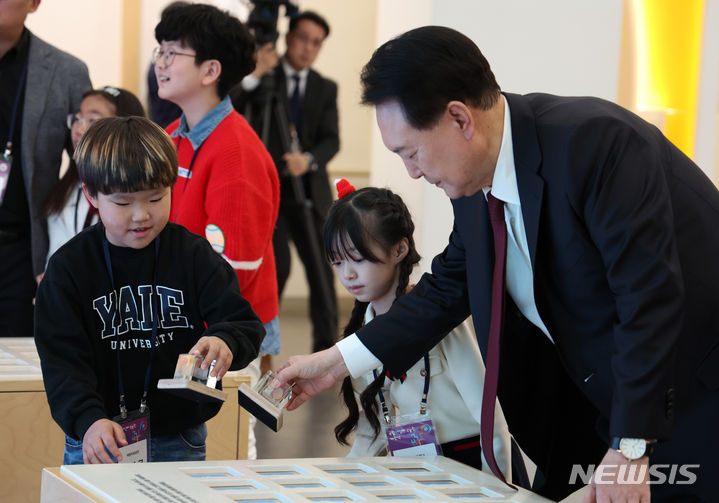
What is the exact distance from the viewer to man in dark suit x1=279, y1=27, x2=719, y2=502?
1.42 meters

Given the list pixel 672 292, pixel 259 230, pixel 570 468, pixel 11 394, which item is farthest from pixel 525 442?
pixel 11 394

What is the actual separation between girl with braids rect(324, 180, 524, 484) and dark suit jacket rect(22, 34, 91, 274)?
1192mm

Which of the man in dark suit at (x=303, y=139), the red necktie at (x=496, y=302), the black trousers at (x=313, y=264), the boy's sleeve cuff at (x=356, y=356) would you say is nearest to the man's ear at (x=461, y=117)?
the red necktie at (x=496, y=302)

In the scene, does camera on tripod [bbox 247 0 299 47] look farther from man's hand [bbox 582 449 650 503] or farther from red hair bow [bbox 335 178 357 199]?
man's hand [bbox 582 449 650 503]

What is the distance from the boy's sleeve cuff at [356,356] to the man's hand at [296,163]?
125 inches

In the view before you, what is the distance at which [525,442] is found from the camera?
1.93 meters

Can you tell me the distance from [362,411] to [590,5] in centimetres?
207

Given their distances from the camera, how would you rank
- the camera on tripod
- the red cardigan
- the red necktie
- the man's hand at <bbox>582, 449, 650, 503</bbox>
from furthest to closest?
the camera on tripod < the red cardigan < the red necktie < the man's hand at <bbox>582, 449, 650, 503</bbox>

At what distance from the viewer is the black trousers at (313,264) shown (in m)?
5.06

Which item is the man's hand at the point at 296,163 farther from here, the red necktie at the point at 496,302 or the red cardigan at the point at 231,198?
the red necktie at the point at 496,302

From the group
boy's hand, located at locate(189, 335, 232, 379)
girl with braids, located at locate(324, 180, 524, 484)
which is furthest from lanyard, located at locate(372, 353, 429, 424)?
boy's hand, located at locate(189, 335, 232, 379)

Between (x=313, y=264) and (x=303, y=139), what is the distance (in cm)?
71

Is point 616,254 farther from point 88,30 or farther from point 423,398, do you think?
point 88,30

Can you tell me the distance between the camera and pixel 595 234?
58.8 inches
